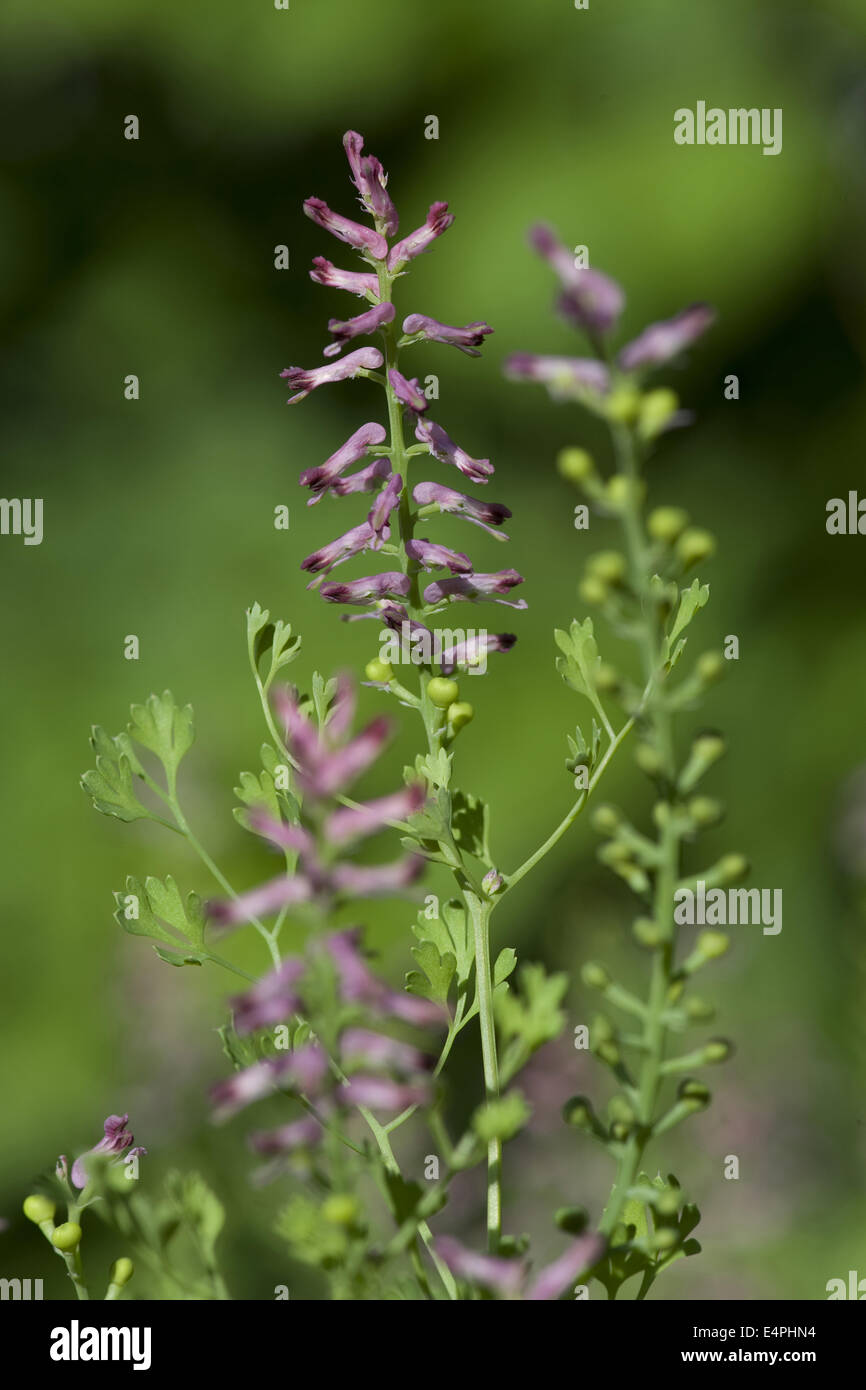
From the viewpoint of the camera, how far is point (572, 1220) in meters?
0.41

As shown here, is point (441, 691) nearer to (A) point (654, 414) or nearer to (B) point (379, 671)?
(B) point (379, 671)

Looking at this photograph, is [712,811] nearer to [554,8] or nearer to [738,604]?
[738,604]

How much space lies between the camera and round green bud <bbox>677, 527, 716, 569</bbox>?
13.7 inches

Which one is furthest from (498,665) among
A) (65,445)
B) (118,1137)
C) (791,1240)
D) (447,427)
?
(118,1137)

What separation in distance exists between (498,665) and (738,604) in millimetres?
470

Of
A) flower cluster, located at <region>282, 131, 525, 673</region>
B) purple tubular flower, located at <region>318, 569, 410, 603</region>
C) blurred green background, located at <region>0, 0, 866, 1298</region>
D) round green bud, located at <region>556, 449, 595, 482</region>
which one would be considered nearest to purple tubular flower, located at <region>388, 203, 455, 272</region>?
flower cluster, located at <region>282, 131, 525, 673</region>

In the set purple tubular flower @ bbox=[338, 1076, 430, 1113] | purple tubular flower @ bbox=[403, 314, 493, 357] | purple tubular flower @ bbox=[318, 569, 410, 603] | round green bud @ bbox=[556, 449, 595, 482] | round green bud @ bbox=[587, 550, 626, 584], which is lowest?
purple tubular flower @ bbox=[338, 1076, 430, 1113]

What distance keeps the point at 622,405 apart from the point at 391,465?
0.22 meters

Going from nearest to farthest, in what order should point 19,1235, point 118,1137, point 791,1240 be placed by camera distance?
point 118,1137, point 791,1240, point 19,1235

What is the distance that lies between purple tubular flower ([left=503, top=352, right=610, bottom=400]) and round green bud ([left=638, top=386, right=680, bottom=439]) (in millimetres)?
11

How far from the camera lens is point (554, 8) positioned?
2.57m

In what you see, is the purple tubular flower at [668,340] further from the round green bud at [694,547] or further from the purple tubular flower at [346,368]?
the purple tubular flower at [346,368]

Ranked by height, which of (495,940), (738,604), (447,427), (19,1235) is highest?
(447,427)

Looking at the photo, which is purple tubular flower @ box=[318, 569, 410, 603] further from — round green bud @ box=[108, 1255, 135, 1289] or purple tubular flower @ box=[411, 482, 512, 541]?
round green bud @ box=[108, 1255, 135, 1289]
